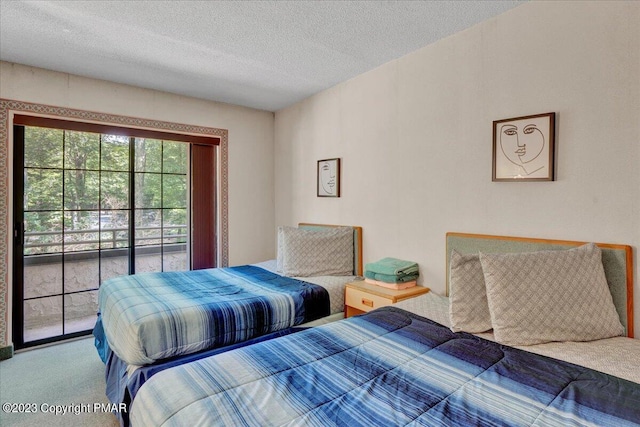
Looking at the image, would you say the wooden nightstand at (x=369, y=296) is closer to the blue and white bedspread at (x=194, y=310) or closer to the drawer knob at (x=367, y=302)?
the drawer knob at (x=367, y=302)

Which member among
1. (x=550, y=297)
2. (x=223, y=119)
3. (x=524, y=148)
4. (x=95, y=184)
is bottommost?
(x=550, y=297)

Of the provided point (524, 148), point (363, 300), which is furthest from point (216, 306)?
point (524, 148)

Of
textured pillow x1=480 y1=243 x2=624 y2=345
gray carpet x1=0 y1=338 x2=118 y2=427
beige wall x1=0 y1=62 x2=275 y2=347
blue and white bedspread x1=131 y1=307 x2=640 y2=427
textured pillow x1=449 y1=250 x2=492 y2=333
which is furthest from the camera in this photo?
beige wall x1=0 y1=62 x2=275 y2=347

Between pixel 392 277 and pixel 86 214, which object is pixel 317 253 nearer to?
pixel 392 277

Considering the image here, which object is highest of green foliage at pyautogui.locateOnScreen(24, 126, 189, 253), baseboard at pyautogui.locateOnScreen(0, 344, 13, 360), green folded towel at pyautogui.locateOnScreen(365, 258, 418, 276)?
green foliage at pyautogui.locateOnScreen(24, 126, 189, 253)

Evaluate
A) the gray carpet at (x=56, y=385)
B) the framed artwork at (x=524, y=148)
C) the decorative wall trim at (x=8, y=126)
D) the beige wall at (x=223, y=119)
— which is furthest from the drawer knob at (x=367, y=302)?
the decorative wall trim at (x=8, y=126)

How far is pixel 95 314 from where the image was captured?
3430mm

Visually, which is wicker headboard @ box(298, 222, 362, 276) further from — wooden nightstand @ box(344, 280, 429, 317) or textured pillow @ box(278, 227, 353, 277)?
wooden nightstand @ box(344, 280, 429, 317)

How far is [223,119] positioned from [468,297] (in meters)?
3.33

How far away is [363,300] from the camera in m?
2.57

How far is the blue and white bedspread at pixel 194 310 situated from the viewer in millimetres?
1887

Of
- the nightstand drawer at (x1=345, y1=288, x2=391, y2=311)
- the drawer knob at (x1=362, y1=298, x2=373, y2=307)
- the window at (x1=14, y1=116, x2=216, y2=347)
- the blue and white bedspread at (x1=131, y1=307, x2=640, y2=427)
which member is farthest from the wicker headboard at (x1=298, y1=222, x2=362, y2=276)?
the window at (x1=14, y1=116, x2=216, y2=347)

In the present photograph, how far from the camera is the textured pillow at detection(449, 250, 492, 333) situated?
1.71m

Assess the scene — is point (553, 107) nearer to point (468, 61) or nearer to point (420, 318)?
point (468, 61)
